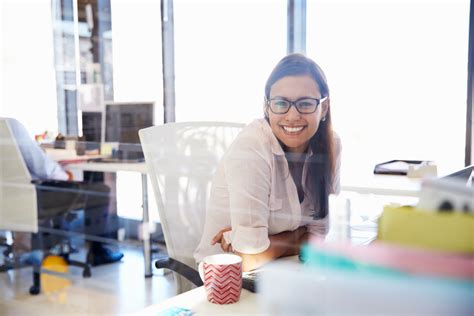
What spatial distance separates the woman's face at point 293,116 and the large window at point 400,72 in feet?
2.36

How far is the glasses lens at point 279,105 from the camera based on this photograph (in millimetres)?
1124

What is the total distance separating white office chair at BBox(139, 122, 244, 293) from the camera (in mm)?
1217

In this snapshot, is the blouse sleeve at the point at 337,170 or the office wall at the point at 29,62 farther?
the office wall at the point at 29,62

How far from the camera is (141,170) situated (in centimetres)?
250

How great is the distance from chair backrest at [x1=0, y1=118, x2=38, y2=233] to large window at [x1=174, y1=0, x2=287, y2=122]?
2.86ft

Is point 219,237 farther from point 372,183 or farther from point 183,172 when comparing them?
point 372,183

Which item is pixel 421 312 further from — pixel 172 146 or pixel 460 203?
pixel 172 146

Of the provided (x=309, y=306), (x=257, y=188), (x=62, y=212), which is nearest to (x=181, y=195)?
(x=257, y=188)

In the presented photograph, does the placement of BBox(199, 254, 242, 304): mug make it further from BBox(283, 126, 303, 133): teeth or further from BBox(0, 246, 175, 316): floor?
BBox(0, 246, 175, 316): floor

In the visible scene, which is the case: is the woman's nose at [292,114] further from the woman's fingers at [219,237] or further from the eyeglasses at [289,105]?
the woman's fingers at [219,237]

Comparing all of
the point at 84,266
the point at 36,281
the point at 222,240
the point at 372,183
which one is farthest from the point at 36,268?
the point at 372,183

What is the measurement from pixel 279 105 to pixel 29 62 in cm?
259

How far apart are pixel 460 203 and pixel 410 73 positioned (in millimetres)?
1955

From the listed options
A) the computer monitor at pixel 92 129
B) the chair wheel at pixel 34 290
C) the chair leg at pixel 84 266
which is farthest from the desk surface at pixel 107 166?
the chair wheel at pixel 34 290
